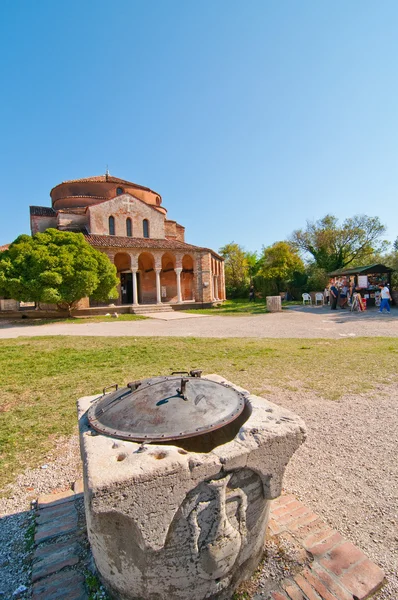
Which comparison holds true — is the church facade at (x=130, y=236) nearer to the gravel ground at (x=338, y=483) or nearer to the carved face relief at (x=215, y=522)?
the gravel ground at (x=338, y=483)

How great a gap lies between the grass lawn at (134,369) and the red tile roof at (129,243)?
14.0 metres

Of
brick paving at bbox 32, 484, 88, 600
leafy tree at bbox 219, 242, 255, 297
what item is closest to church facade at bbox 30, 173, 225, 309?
leafy tree at bbox 219, 242, 255, 297

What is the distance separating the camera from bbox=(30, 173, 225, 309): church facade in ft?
83.5

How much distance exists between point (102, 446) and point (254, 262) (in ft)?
155

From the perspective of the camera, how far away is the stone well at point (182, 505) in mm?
1510

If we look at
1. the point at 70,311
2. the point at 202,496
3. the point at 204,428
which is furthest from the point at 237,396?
the point at 70,311

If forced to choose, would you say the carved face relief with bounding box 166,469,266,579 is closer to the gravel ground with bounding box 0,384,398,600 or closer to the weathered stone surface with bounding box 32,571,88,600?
the weathered stone surface with bounding box 32,571,88,600

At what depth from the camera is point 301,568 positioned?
2002mm

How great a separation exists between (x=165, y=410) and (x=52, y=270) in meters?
16.6

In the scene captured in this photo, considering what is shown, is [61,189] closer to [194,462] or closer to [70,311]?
[70,311]

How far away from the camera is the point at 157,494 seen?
1529mm

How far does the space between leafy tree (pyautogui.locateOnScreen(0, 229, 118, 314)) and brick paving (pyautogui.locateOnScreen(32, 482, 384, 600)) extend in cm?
1546

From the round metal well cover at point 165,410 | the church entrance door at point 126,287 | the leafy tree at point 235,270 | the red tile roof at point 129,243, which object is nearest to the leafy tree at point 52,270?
the red tile roof at point 129,243

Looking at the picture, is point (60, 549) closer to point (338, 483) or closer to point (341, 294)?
point (338, 483)
